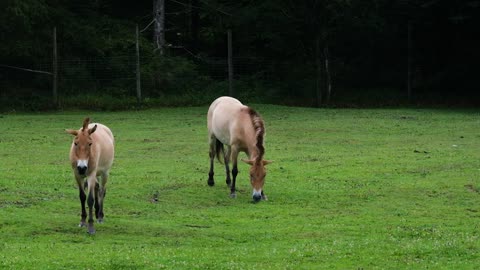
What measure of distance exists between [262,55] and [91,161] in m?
25.2

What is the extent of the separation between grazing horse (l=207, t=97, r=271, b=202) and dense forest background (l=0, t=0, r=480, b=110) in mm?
15098

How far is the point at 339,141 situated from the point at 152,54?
12387 mm

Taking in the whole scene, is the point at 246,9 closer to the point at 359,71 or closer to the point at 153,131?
the point at 359,71

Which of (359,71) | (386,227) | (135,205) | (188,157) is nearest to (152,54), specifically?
(359,71)

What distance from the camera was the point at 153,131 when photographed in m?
24.5

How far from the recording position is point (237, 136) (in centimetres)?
1478

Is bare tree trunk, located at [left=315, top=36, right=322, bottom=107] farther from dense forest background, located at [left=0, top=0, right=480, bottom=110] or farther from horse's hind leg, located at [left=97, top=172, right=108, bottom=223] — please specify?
horse's hind leg, located at [left=97, top=172, right=108, bottom=223]

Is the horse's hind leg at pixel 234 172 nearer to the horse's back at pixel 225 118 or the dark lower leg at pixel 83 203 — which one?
the horse's back at pixel 225 118

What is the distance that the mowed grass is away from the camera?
962 centimetres

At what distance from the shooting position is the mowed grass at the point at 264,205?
9617 millimetres

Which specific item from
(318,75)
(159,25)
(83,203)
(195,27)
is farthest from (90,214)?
(195,27)

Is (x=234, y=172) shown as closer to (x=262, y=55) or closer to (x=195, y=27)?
(x=262, y=55)

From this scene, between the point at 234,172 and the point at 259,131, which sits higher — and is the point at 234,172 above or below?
below

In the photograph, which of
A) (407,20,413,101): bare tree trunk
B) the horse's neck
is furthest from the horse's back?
(407,20,413,101): bare tree trunk
